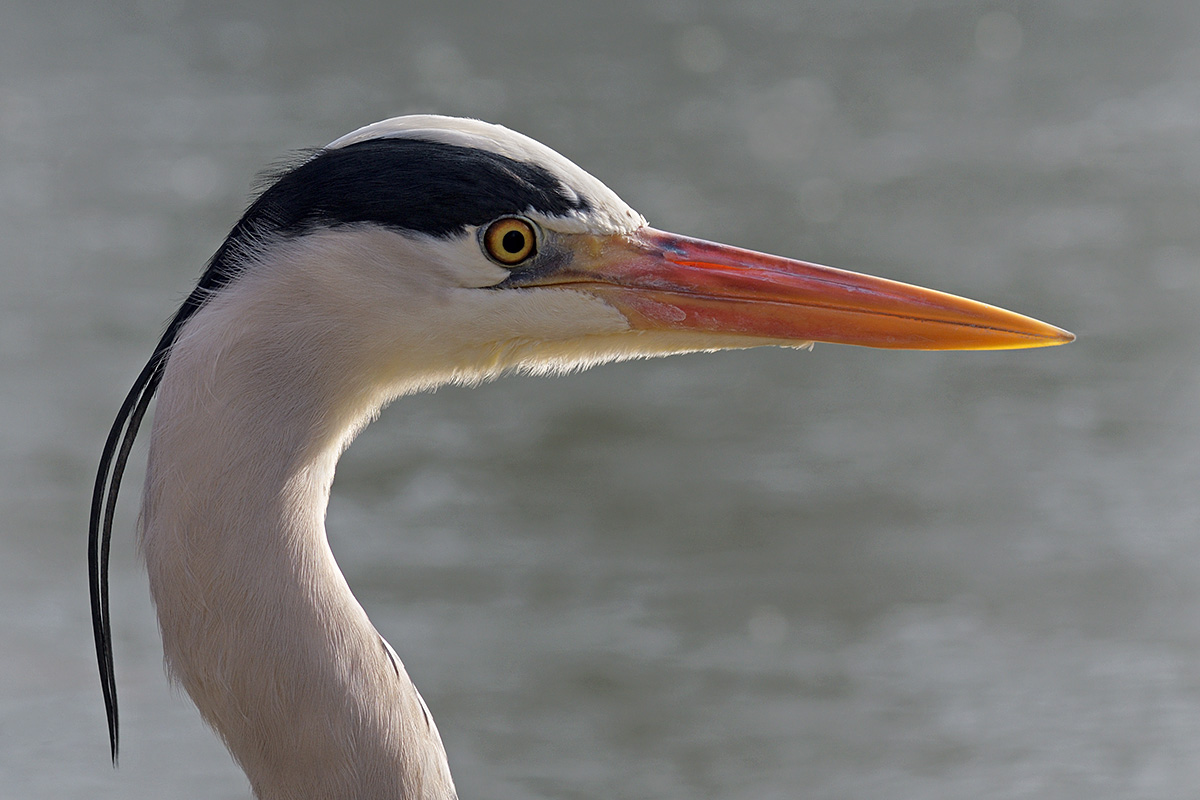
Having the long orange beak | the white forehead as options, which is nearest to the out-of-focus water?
the long orange beak

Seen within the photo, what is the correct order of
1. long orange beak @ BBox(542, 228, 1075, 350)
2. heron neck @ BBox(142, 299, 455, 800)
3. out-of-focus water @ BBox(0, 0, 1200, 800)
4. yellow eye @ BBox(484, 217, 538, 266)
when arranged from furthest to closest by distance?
1. out-of-focus water @ BBox(0, 0, 1200, 800)
2. long orange beak @ BBox(542, 228, 1075, 350)
3. yellow eye @ BBox(484, 217, 538, 266)
4. heron neck @ BBox(142, 299, 455, 800)

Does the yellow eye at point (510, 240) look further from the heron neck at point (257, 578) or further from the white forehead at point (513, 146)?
the heron neck at point (257, 578)

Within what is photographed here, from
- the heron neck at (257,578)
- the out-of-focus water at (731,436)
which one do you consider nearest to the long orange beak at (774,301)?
the heron neck at (257,578)

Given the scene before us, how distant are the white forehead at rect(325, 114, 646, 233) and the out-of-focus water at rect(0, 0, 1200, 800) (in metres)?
1.59

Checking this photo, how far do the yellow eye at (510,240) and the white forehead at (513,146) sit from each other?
30mm

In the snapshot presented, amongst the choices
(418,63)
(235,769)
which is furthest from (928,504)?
(418,63)

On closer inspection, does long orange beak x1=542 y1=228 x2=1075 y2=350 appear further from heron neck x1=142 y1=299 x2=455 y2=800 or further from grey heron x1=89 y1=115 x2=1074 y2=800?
heron neck x1=142 y1=299 x2=455 y2=800

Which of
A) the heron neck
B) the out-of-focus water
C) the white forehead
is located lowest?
the heron neck

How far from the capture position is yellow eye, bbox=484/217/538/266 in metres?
1.62

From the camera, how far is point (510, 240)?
164 centimetres

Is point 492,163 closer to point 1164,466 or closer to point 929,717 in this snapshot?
point 929,717

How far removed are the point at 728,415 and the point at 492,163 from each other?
101 inches

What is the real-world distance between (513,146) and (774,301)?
367 millimetres

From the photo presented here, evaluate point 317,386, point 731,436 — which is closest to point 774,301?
point 317,386
